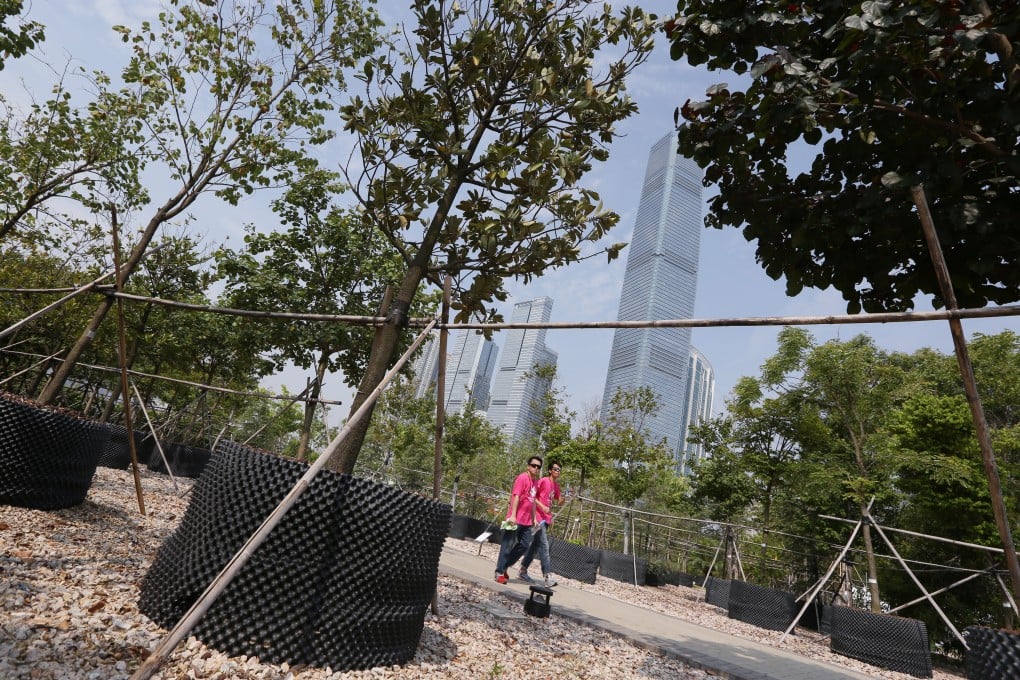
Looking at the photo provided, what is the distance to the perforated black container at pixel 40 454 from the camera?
507 cm

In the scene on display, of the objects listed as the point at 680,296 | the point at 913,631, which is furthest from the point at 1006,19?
the point at 680,296

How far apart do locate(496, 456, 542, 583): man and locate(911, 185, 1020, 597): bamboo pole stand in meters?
5.16

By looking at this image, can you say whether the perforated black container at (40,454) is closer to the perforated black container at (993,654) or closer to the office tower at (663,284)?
the perforated black container at (993,654)

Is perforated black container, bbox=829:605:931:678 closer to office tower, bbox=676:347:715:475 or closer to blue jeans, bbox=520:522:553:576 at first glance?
blue jeans, bbox=520:522:553:576

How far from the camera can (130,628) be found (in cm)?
305

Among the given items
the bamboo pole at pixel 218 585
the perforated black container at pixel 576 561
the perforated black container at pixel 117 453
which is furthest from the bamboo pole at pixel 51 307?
the perforated black container at pixel 576 561

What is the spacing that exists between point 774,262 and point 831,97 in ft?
4.18

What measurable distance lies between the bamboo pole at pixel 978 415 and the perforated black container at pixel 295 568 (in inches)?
123

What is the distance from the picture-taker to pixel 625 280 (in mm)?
150750

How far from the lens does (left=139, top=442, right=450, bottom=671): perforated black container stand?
3.04m

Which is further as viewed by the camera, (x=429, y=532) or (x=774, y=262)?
(x=774, y=262)

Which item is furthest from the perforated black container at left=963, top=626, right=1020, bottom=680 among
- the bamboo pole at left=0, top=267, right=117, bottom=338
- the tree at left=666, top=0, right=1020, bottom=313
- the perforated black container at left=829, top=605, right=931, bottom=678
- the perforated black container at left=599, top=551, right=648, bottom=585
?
the perforated black container at left=599, top=551, right=648, bottom=585

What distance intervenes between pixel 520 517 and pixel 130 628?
5.06 m

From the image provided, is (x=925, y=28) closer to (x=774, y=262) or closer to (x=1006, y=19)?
(x=1006, y=19)
